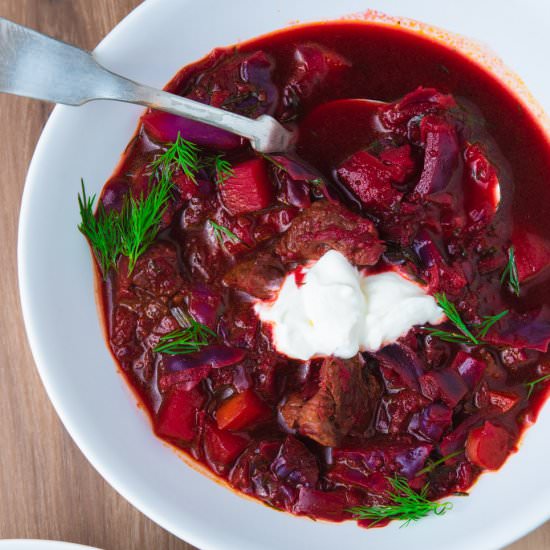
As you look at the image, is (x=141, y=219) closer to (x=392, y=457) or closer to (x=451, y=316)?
(x=451, y=316)

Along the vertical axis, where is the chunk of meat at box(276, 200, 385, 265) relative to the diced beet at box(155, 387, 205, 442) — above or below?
above

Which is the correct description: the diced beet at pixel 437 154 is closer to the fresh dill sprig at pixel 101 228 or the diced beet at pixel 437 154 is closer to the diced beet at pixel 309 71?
the diced beet at pixel 309 71

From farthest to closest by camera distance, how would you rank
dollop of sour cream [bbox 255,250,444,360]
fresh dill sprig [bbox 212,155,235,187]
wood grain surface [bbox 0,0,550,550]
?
wood grain surface [bbox 0,0,550,550] < fresh dill sprig [bbox 212,155,235,187] < dollop of sour cream [bbox 255,250,444,360]

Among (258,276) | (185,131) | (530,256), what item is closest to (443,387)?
(530,256)

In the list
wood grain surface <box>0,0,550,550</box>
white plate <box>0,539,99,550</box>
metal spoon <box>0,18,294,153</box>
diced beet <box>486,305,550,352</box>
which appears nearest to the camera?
metal spoon <box>0,18,294,153</box>

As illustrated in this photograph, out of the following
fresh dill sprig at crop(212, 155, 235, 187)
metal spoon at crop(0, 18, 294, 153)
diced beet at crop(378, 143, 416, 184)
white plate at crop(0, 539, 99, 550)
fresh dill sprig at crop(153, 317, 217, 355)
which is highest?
diced beet at crop(378, 143, 416, 184)

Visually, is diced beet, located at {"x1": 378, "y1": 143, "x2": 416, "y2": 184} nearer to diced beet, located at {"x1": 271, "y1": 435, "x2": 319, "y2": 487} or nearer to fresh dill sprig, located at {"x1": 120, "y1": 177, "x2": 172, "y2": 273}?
fresh dill sprig, located at {"x1": 120, "y1": 177, "x2": 172, "y2": 273}

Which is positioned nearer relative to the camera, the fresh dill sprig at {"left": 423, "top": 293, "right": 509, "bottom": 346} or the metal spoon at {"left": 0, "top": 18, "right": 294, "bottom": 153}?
the metal spoon at {"left": 0, "top": 18, "right": 294, "bottom": 153}

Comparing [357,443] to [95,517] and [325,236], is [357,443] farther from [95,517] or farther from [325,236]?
[95,517]

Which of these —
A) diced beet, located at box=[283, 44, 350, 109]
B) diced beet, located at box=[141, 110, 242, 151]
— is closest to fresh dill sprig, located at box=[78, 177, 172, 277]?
diced beet, located at box=[141, 110, 242, 151]
